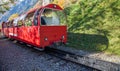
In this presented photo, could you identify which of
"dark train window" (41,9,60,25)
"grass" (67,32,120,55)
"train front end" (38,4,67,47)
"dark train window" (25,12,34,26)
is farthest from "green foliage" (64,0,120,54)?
"dark train window" (25,12,34,26)

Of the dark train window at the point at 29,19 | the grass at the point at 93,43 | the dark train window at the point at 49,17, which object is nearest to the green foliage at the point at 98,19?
the grass at the point at 93,43

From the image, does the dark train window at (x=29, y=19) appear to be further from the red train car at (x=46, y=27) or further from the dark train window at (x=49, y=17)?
the dark train window at (x=49, y=17)

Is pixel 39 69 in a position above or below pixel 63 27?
below

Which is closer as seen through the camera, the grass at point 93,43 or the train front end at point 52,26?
the grass at point 93,43

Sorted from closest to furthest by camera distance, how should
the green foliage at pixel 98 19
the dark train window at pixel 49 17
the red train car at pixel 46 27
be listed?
the red train car at pixel 46 27 → the dark train window at pixel 49 17 → the green foliage at pixel 98 19

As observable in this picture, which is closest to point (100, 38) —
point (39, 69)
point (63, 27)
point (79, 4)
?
point (63, 27)

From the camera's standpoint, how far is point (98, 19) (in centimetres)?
1595

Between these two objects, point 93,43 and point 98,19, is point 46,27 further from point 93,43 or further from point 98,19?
point 98,19

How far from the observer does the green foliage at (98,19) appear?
41.7 feet

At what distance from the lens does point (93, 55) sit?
1069 centimetres

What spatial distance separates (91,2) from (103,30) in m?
5.59

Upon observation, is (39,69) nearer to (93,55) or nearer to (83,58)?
(83,58)

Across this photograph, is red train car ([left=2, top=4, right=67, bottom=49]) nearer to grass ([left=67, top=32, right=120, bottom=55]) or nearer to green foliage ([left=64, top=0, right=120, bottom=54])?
grass ([left=67, top=32, right=120, bottom=55])

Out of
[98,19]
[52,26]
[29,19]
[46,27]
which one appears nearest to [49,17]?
[52,26]
